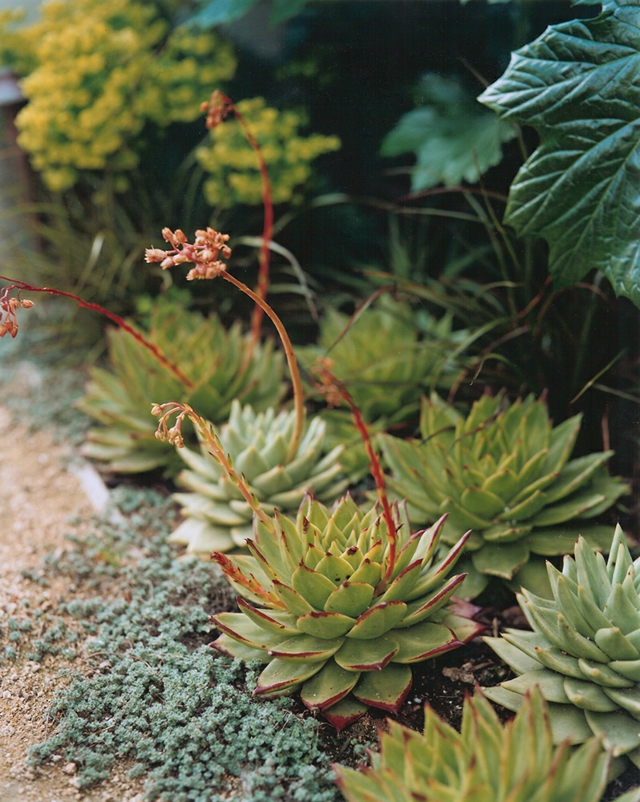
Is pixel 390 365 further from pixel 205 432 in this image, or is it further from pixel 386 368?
pixel 205 432

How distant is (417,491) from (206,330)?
92cm

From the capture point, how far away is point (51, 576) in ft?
6.14

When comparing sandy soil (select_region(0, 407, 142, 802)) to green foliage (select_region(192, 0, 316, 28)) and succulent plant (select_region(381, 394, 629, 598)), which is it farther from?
green foliage (select_region(192, 0, 316, 28))

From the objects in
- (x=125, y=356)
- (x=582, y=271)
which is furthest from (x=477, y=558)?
(x=125, y=356)

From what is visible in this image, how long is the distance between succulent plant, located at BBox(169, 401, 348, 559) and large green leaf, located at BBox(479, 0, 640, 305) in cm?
75

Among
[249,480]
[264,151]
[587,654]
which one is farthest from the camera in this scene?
[264,151]

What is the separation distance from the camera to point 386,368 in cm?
221

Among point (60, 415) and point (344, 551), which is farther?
point (60, 415)

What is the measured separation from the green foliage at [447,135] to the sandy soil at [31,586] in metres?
1.50

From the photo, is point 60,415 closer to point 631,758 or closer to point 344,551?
point 344,551

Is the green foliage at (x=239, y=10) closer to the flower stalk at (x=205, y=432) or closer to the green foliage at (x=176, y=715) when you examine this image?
the flower stalk at (x=205, y=432)

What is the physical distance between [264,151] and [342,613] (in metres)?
1.76

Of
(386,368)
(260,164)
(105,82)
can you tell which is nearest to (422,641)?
(386,368)

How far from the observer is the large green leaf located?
1.48 m
